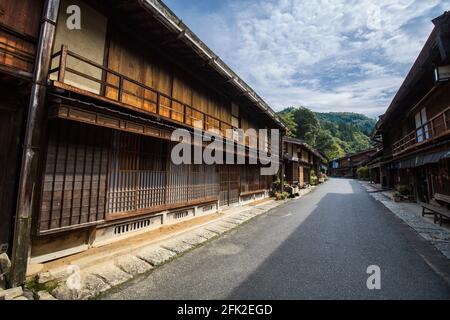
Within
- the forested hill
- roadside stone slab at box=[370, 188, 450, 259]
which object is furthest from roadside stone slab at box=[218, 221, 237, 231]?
the forested hill

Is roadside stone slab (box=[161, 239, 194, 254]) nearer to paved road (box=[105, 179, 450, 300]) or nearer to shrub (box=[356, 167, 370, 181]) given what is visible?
paved road (box=[105, 179, 450, 300])

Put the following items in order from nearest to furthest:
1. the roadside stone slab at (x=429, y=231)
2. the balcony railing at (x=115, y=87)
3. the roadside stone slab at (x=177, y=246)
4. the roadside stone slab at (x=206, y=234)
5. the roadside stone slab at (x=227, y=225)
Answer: the balcony railing at (x=115, y=87) → the roadside stone slab at (x=177, y=246) → the roadside stone slab at (x=429, y=231) → the roadside stone slab at (x=206, y=234) → the roadside stone slab at (x=227, y=225)

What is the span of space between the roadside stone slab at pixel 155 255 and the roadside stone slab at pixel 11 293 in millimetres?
2488

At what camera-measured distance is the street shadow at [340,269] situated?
4.09m

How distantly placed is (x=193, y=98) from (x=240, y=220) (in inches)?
271

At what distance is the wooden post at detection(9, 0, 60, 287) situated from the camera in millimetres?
4031

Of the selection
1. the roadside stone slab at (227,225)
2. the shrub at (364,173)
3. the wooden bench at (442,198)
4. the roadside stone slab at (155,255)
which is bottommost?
the roadside stone slab at (155,255)

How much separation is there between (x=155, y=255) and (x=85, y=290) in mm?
2080

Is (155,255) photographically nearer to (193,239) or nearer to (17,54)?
(193,239)

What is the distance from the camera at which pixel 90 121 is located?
200 inches

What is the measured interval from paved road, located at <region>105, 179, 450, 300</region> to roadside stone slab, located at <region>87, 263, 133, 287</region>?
0.30 m

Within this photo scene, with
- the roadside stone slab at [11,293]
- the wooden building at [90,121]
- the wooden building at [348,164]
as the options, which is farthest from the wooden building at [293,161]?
the wooden building at [348,164]

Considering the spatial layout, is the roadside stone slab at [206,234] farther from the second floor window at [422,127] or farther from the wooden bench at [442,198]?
the second floor window at [422,127]
